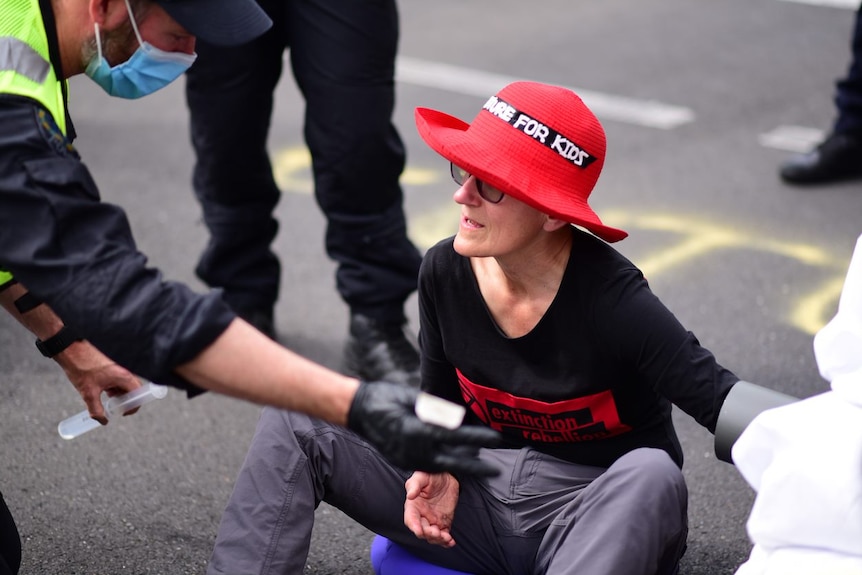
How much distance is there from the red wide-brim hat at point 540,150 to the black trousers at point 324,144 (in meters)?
1.14

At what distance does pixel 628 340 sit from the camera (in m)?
2.36

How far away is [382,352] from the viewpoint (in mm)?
3771

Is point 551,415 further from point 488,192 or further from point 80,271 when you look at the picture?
point 80,271

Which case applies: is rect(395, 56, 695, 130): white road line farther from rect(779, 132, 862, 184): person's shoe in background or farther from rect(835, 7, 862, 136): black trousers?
rect(835, 7, 862, 136): black trousers

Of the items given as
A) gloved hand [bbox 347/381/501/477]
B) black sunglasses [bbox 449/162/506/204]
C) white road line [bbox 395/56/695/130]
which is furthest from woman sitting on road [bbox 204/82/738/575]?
white road line [bbox 395/56/695/130]

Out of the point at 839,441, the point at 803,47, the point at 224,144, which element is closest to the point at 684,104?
the point at 803,47

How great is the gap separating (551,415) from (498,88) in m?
4.22

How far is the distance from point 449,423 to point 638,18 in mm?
6372

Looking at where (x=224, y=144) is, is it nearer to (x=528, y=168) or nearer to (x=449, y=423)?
(x=528, y=168)

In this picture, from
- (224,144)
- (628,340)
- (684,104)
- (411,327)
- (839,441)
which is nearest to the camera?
(839,441)

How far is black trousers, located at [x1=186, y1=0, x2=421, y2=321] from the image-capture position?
3.54 m

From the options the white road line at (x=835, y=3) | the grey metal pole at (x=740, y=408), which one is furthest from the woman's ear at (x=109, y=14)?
the white road line at (x=835, y=3)

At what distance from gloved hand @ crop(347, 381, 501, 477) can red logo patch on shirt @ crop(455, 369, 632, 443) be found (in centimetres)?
50

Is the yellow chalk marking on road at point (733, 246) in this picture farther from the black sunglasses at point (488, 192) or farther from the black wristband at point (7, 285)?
the black wristband at point (7, 285)
